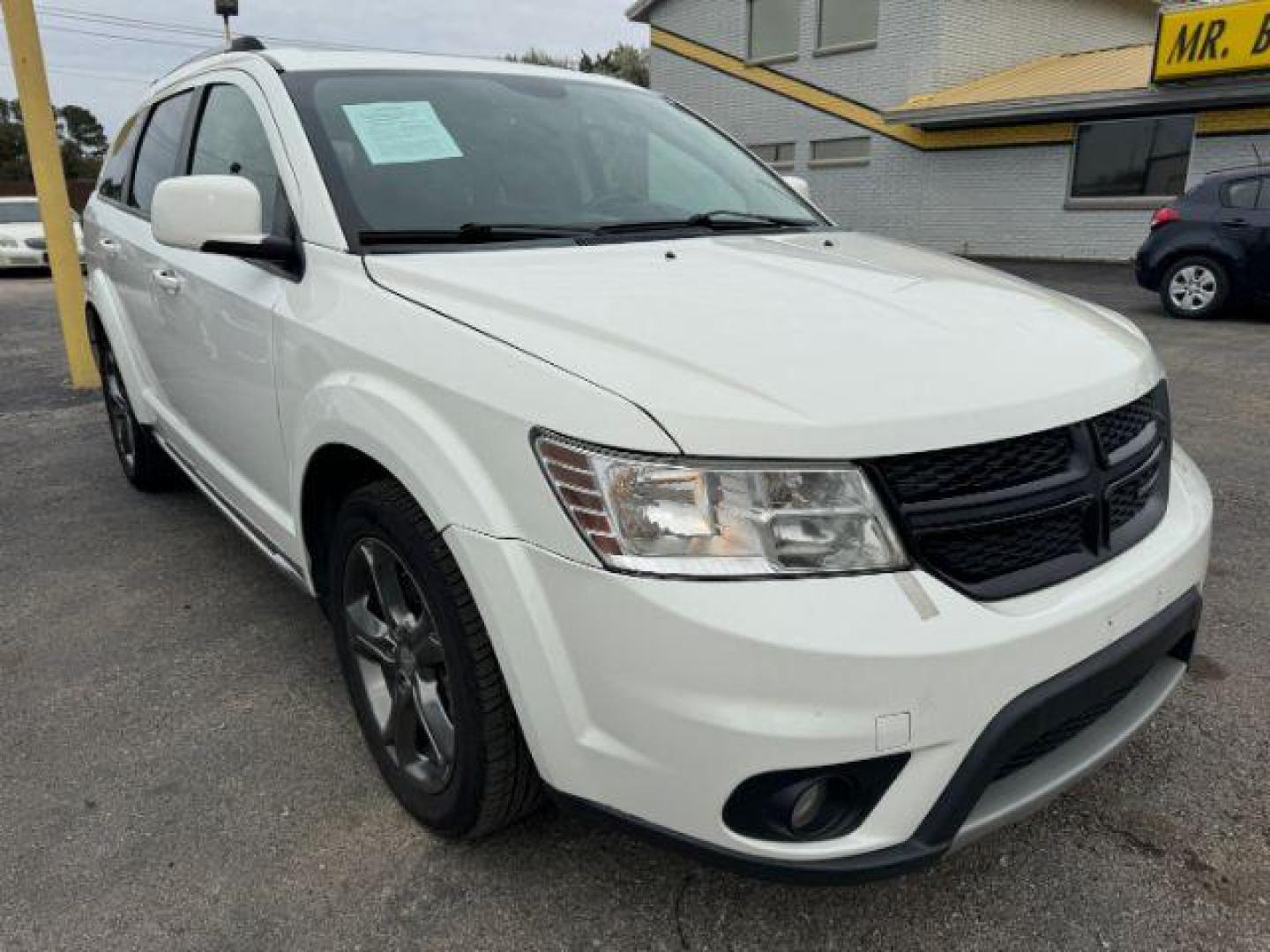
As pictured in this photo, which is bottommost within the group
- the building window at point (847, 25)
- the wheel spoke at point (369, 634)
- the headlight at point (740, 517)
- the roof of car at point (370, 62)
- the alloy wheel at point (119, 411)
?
the alloy wheel at point (119, 411)

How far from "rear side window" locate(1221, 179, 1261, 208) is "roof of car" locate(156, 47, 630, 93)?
27.5 feet

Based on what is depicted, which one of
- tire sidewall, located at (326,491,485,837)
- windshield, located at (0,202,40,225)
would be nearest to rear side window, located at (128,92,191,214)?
tire sidewall, located at (326,491,485,837)

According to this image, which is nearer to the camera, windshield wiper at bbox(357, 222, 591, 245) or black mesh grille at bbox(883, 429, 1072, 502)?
black mesh grille at bbox(883, 429, 1072, 502)

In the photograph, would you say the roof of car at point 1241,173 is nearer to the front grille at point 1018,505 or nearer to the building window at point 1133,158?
the building window at point 1133,158

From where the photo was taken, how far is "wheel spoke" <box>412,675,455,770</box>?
1.99 meters

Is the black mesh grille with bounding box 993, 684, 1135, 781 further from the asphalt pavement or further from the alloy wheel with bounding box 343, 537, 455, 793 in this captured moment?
the alloy wheel with bounding box 343, 537, 455, 793

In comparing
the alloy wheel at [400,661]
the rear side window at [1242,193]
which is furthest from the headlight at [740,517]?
the rear side window at [1242,193]

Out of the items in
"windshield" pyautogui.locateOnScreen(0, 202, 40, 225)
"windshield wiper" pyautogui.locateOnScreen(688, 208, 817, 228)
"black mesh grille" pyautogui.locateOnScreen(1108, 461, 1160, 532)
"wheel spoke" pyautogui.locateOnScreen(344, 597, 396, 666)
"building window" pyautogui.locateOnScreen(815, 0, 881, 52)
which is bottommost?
"windshield" pyautogui.locateOnScreen(0, 202, 40, 225)

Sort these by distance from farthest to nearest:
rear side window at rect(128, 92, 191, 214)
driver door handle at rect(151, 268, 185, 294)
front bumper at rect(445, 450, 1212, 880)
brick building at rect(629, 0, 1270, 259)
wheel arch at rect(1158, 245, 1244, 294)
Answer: brick building at rect(629, 0, 1270, 259), wheel arch at rect(1158, 245, 1244, 294), rear side window at rect(128, 92, 191, 214), driver door handle at rect(151, 268, 185, 294), front bumper at rect(445, 450, 1212, 880)

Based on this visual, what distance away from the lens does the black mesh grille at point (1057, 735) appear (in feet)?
5.34

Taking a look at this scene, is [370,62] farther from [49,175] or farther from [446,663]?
[49,175]

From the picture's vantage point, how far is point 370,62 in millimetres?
2742

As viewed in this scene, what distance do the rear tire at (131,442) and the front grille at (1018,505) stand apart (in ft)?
11.8

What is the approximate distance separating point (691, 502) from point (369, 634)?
1.03 meters
